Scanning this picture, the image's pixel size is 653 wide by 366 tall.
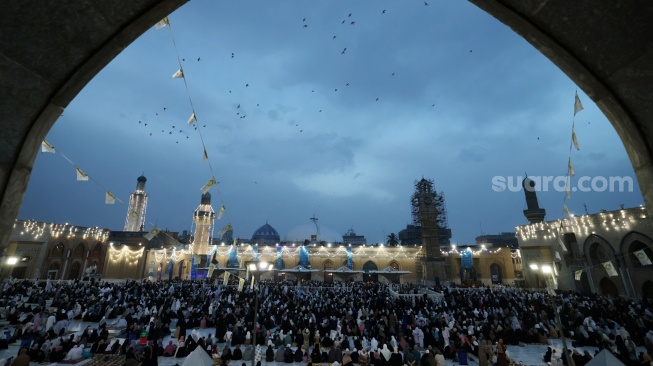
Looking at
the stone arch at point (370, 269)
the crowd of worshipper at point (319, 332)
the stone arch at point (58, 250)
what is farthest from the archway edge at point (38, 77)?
the stone arch at point (370, 269)

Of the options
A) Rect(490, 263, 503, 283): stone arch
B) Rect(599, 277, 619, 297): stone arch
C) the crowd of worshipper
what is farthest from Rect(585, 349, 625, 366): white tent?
Rect(490, 263, 503, 283): stone arch

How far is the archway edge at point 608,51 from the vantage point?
1783 mm

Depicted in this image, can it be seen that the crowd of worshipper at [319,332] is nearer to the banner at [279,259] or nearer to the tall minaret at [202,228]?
the banner at [279,259]

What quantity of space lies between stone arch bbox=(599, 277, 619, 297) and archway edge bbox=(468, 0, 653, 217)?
3163cm

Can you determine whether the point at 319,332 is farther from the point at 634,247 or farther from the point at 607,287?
the point at 607,287

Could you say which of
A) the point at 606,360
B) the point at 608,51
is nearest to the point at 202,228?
the point at 606,360

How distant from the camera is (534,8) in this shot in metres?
2.04

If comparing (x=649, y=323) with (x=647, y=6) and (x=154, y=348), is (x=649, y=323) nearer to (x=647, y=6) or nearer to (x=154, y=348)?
(x=647, y=6)

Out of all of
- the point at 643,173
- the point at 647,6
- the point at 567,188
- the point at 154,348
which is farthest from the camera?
the point at 154,348

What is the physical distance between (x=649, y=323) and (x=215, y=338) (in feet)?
66.7

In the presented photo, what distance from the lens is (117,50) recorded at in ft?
7.59

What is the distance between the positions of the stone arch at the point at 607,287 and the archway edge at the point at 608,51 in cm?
3163

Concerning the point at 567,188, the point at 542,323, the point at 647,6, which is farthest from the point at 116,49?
the point at 542,323

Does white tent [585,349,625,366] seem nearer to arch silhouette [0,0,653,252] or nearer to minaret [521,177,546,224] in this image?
arch silhouette [0,0,653,252]
